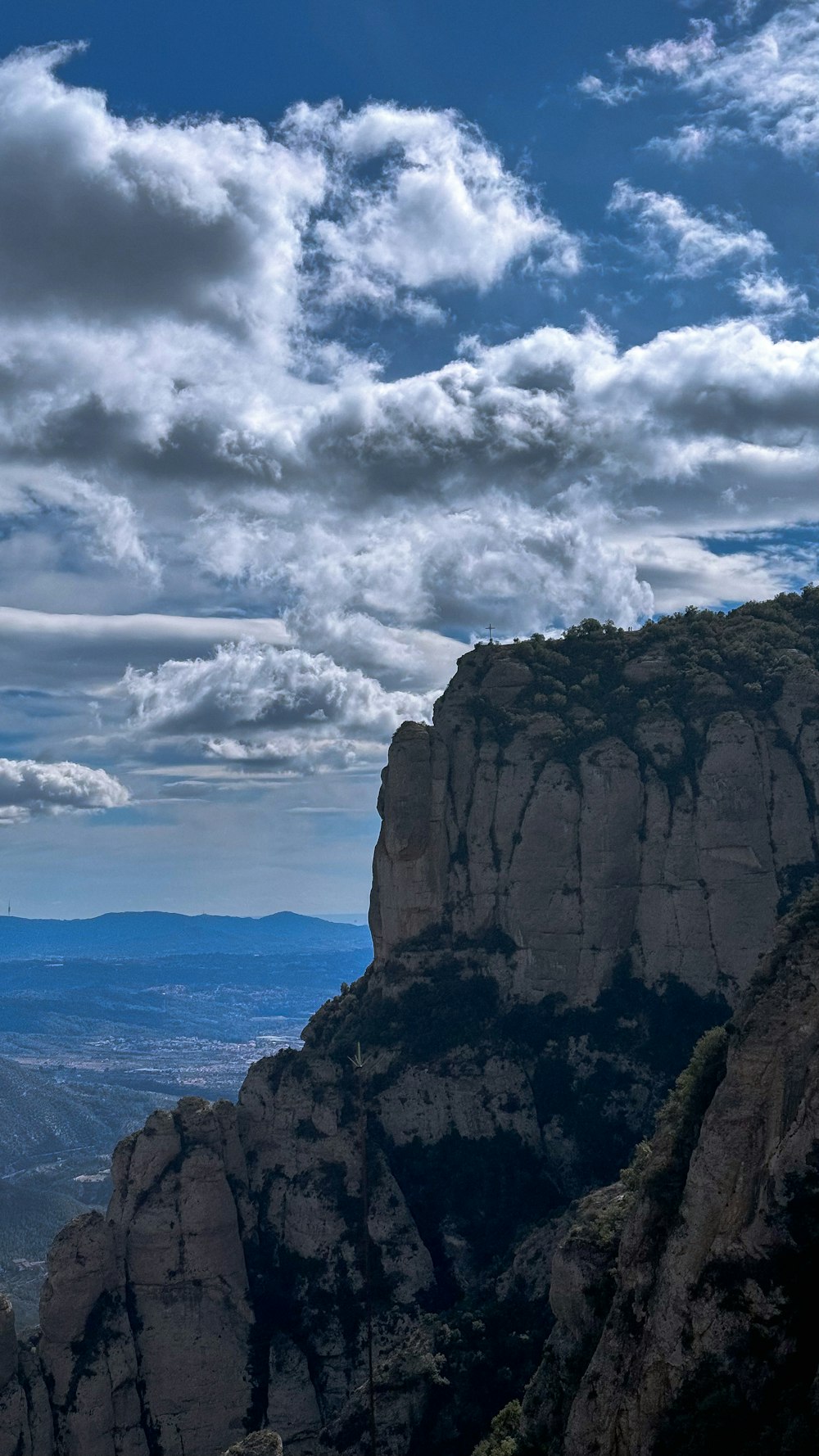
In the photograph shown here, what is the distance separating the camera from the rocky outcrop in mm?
36812

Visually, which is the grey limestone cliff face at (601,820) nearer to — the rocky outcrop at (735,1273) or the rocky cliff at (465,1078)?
the rocky cliff at (465,1078)

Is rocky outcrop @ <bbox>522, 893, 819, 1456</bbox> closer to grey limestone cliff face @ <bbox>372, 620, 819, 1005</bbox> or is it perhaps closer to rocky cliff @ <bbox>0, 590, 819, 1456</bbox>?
rocky cliff @ <bbox>0, 590, 819, 1456</bbox>

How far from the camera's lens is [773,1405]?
36.4m

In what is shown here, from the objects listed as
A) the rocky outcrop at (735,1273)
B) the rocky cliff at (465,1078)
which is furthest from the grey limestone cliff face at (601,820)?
the rocky outcrop at (735,1273)

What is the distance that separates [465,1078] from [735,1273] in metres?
42.8

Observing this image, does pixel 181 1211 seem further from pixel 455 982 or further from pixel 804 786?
pixel 804 786

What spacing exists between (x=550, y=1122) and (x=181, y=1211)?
23.2 meters

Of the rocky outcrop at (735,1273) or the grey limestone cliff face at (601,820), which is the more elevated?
the grey limestone cliff face at (601,820)

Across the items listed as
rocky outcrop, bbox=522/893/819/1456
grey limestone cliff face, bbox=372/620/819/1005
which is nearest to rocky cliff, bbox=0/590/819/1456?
grey limestone cliff face, bbox=372/620/819/1005

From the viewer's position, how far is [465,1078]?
80062mm

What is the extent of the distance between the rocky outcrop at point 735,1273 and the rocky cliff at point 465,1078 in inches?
950

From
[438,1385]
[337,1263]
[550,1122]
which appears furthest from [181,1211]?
[550,1122]

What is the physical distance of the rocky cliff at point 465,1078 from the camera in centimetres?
6700

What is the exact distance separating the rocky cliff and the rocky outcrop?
24.1 metres
